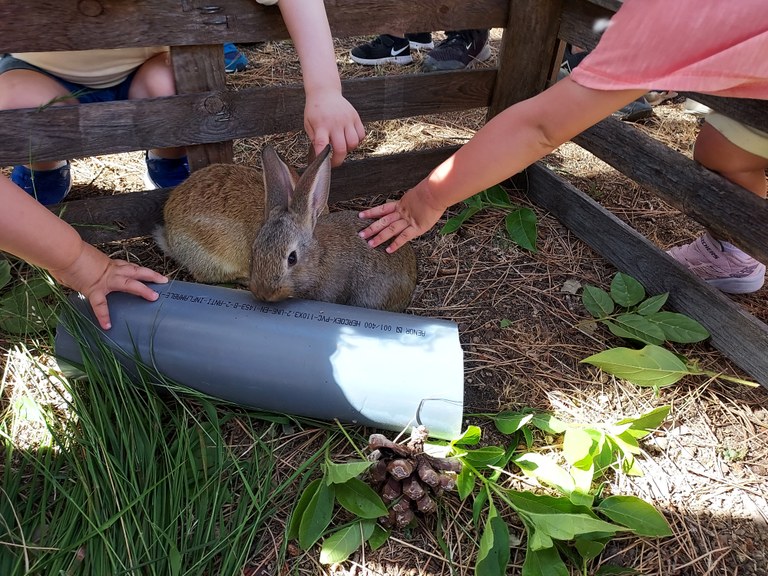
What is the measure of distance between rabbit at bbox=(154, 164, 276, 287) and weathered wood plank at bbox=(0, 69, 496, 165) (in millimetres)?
191

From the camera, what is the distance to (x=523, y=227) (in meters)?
2.88

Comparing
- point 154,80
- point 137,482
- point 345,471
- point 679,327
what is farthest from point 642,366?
point 154,80

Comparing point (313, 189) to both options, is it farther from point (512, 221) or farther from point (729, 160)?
point (729, 160)

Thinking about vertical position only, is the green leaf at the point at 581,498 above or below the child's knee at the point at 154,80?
below

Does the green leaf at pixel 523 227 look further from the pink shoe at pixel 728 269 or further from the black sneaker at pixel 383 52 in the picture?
the black sneaker at pixel 383 52

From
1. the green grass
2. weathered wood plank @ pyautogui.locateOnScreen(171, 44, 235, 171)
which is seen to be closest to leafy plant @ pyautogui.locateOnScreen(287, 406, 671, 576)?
the green grass

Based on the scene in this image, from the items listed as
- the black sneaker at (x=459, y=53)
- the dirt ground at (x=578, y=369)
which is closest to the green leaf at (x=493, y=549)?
the dirt ground at (x=578, y=369)

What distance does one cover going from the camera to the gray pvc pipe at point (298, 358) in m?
1.88

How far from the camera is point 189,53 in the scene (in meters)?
2.33

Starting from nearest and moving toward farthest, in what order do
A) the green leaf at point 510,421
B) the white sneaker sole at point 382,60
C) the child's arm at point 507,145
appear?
the child's arm at point 507,145, the green leaf at point 510,421, the white sneaker sole at point 382,60

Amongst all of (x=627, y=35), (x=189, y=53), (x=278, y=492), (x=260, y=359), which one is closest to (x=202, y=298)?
(x=260, y=359)

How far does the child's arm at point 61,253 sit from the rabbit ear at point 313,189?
1.93 ft

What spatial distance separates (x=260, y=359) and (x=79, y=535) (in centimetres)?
70

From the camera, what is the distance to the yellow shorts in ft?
7.11
